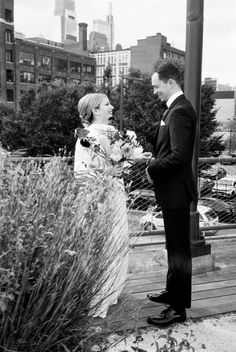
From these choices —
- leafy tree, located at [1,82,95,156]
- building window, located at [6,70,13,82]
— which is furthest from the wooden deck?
building window, located at [6,70,13,82]

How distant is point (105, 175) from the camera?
7.43 ft

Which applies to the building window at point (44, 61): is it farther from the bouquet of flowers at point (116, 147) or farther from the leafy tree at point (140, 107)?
the bouquet of flowers at point (116, 147)

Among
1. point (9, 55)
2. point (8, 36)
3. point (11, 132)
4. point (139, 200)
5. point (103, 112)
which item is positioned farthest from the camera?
point (9, 55)

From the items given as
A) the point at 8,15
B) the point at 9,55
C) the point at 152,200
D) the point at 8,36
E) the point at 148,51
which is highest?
the point at 8,15

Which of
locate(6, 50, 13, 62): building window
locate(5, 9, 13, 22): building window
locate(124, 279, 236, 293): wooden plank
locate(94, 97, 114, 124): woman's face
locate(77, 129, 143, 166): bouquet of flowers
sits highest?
locate(5, 9, 13, 22): building window

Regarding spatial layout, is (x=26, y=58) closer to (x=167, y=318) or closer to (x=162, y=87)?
(x=162, y=87)

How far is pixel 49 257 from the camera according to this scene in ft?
5.66

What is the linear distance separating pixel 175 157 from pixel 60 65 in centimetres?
9461

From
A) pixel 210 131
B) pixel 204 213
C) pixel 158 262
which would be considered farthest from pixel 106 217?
pixel 210 131

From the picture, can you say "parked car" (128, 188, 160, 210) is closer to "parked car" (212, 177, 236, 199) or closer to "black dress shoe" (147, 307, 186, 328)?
"black dress shoe" (147, 307, 186, 328)

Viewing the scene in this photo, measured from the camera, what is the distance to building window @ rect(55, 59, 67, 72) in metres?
92.5

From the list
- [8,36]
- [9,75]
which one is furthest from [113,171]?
[8,36]

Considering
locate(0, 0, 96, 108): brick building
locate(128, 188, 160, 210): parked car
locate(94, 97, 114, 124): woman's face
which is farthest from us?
locate(0, 0, 96, 108): brick building

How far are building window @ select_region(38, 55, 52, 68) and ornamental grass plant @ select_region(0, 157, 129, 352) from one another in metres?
88.5
